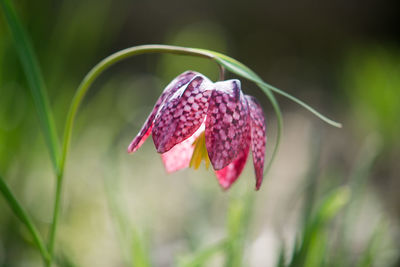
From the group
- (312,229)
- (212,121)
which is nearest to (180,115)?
(212,121)

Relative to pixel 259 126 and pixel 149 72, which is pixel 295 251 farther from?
pixel 149 72

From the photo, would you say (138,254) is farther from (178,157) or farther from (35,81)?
(35,81)

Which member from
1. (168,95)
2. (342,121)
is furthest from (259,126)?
(342,121)

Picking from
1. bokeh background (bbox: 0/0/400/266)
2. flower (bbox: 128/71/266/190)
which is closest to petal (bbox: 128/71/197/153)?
flower (bbox: 128/71/266/190)

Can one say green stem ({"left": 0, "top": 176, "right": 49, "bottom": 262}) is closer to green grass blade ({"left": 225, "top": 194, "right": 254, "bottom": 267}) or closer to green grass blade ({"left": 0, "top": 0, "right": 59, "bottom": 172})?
green grass blade ({"left": 0, "top": 0, "right": 59, "bottom": 172})

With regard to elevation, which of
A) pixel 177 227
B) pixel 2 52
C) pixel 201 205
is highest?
pixel 2 52

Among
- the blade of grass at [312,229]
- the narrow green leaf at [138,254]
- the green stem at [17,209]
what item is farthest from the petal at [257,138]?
the narrow green leaf at [138,254]
